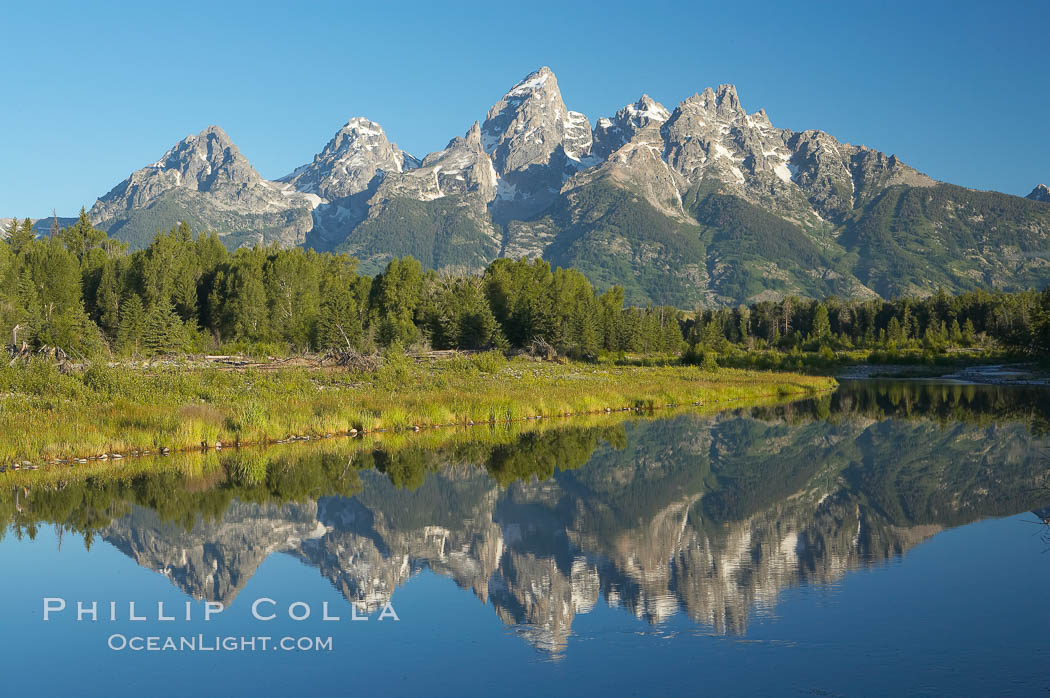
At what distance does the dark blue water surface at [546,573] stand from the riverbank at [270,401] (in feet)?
8.94

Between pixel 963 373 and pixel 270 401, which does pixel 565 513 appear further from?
pixel 963 373

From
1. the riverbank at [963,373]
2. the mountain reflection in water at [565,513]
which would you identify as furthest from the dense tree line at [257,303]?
the mountain reflection in water at [565,513]

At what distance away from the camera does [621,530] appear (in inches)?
800

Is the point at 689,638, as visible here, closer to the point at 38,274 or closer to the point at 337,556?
the point at 337,556

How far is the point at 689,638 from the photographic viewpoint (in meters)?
12.8

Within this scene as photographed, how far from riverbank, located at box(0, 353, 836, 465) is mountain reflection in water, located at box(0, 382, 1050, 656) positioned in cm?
277

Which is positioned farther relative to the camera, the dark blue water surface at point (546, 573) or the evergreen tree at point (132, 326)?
the evergreen tree at point (132, 326)

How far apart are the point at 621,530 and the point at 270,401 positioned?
23279mm

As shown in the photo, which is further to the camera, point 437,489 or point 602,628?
point 437,489

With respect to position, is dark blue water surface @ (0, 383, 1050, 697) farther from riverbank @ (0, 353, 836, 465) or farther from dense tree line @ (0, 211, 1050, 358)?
dense tree line @ (0, 211, 1050, 358)

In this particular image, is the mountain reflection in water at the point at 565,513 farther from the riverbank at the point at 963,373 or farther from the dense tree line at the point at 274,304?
the riverbank at the point at 963,373

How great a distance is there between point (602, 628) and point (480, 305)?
7487 cm

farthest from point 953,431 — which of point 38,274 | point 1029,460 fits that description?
point 38,274

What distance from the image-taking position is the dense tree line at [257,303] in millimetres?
71625
